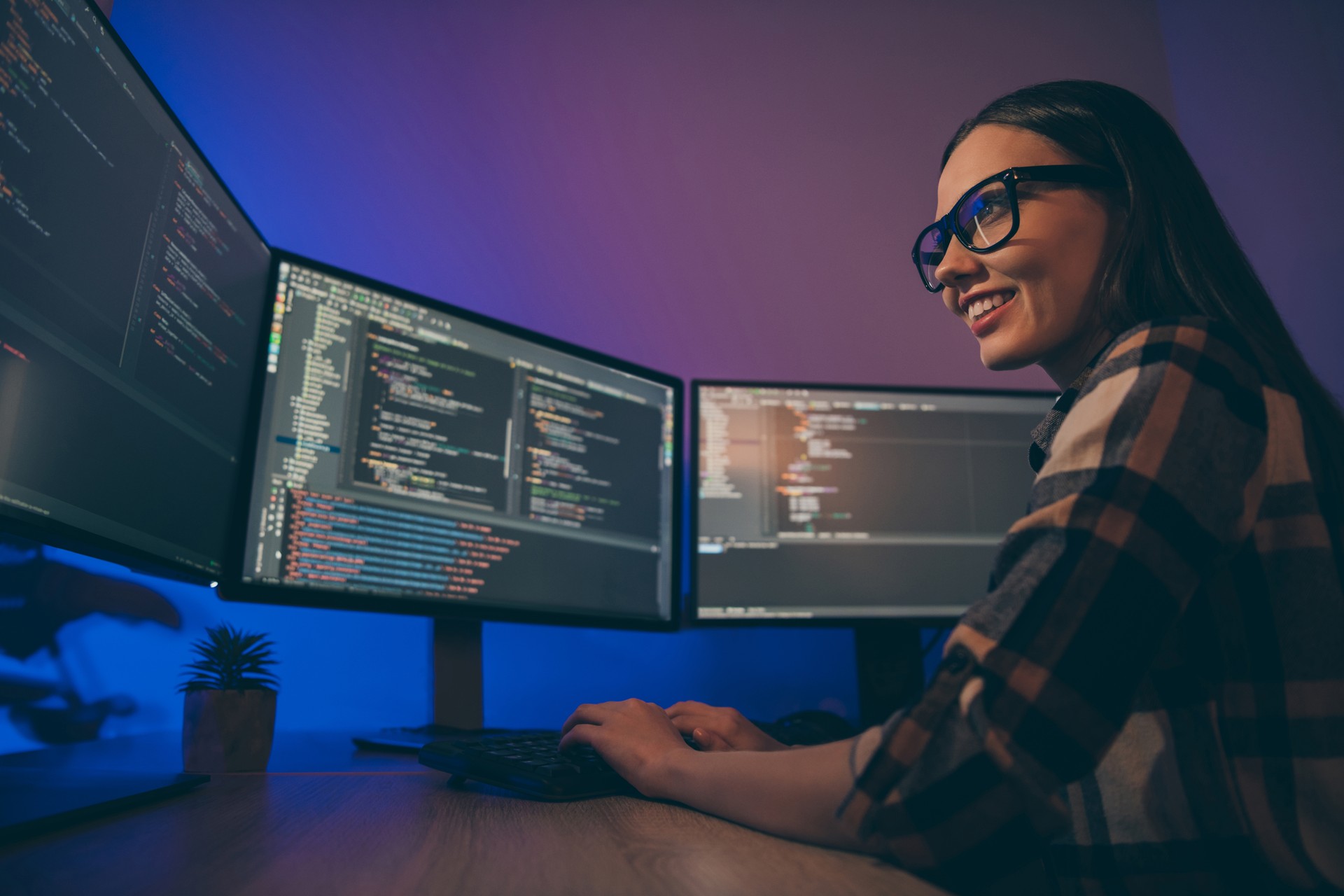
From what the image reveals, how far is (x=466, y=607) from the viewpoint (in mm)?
1094

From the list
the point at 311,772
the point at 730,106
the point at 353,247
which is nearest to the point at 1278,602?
→ the point at 311,772

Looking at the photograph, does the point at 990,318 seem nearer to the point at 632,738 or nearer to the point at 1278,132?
the point at 632,738

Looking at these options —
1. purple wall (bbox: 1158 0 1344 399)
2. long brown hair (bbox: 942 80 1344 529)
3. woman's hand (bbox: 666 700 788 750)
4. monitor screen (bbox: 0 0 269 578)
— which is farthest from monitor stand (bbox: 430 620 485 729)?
purple wall (bbox: 1158 0 1344 399)

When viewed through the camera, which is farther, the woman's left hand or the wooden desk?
the woman's left hand

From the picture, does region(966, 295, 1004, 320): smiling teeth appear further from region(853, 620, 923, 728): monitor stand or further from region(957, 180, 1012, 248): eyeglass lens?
region(853, 620, 923, 728): monitor stand

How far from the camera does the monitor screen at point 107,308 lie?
22.3 inches

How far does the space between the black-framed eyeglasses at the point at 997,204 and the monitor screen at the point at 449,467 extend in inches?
25.2

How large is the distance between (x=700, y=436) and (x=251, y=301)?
2.34ft

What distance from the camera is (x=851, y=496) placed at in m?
1.37

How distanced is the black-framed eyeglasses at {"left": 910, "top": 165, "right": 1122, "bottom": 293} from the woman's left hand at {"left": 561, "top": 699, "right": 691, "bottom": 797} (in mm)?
522

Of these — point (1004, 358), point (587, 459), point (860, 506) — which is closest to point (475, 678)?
point (587, 459)

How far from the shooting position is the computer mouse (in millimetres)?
937

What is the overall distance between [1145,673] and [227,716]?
734 millimetres

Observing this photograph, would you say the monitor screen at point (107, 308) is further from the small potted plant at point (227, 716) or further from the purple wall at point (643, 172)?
the purple wall at point (643, 172)
